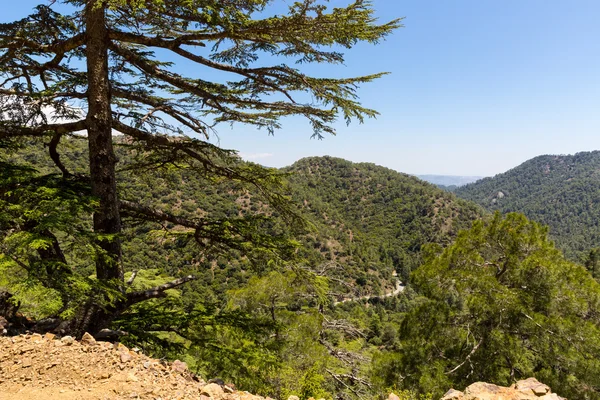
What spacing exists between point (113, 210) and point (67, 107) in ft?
5.37

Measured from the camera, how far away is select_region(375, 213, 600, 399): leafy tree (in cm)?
663

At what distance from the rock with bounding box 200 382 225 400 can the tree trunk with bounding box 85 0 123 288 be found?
2.00 m

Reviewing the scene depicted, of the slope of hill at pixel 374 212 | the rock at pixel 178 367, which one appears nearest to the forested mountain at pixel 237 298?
the rock at pixel 178 367

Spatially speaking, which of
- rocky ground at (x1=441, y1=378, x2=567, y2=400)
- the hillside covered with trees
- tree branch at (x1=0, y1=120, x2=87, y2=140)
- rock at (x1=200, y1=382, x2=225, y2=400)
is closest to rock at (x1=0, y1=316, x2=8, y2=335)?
the hillside covered with trees

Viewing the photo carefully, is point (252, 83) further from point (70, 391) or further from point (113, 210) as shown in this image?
point (70, 391)

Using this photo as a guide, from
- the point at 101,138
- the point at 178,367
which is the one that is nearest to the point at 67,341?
the point at 178,367

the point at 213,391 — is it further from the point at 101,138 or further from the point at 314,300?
the point at 314,300

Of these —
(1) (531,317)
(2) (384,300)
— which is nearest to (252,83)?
(1) (531,317)

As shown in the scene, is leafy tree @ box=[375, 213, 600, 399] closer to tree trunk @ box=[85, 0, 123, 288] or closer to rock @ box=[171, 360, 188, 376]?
rock @ box=[171, 360, 188, 376]

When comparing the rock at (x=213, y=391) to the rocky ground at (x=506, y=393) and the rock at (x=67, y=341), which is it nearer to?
the rock at (x=67, y=341)

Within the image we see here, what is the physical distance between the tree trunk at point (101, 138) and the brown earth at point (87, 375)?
1126mm

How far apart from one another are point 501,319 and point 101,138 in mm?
8509

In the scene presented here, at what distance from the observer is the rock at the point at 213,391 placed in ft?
9.92

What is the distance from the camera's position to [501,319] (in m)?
7.15
